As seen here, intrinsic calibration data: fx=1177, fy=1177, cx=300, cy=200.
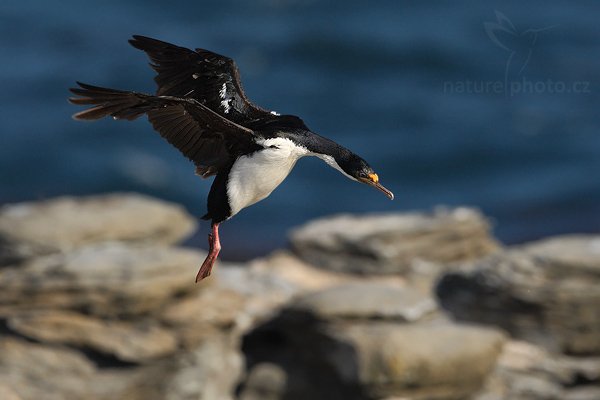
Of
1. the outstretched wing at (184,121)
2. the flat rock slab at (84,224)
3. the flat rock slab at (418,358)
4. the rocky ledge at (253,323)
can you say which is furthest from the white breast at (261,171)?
the flat rock slab at (84,224)

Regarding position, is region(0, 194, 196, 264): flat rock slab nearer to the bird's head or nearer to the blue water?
the blue water

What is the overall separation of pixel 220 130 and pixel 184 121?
33 cm

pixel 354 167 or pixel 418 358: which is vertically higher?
pixel 418 358

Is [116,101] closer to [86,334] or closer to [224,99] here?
[224,99]

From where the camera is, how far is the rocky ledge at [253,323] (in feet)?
52.9

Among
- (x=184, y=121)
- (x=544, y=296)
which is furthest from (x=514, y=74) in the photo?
(x=184, y=121)

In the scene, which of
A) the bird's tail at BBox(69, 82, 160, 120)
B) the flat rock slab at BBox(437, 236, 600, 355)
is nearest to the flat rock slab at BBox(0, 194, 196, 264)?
the flat rock slab at BBox(437, 236, 600, 355)

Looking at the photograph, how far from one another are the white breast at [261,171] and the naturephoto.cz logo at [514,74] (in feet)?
113

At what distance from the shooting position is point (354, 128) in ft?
128

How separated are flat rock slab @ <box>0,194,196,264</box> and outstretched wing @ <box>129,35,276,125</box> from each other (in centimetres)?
866

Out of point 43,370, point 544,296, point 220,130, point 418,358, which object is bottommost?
point 220,130

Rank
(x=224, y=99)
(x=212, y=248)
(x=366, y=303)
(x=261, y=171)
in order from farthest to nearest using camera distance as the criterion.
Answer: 1. (x=366, y=303)
2. (x=224, y=99)
3. (x=212, y=248)
4. (x=261, y=171)

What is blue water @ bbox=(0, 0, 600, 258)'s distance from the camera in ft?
Result: 110

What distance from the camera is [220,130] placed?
26.0 feet
